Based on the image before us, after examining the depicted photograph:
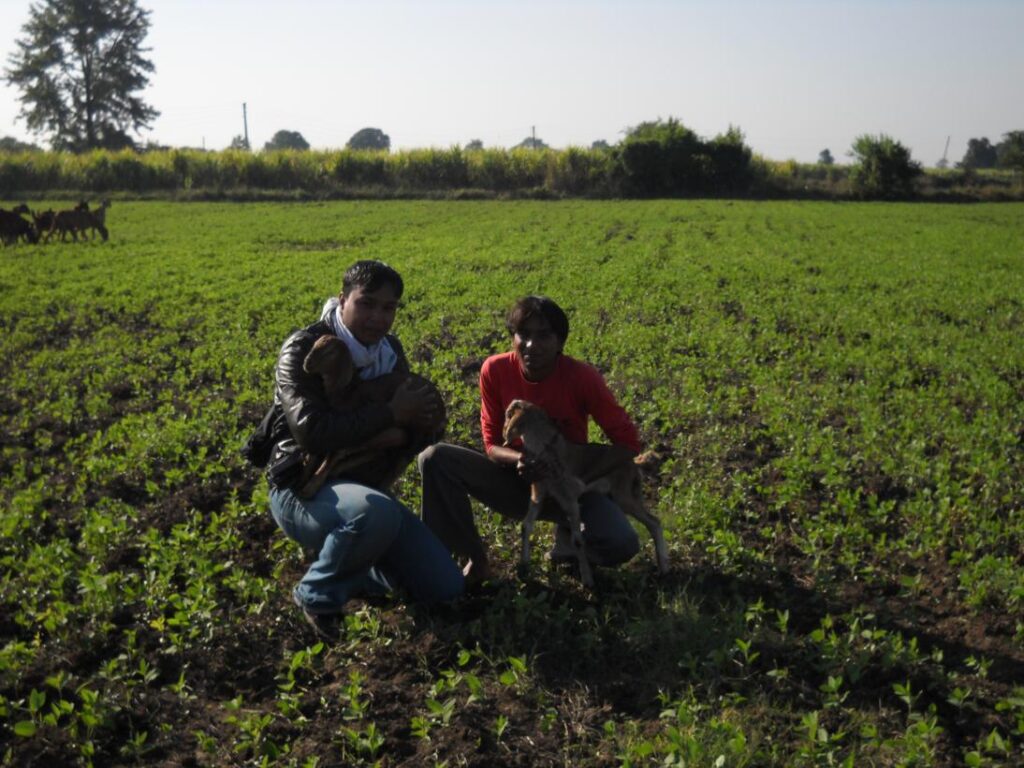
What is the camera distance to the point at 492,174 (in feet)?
161

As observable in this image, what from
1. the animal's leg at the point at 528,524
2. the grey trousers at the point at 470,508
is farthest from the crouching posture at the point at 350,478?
the animal's leg at the point at 528,524

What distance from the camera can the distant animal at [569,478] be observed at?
15.7 feet

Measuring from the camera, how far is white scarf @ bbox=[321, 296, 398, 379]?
4.69 m

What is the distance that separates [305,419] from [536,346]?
47.6 inches

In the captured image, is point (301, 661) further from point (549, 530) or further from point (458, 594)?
point (549, 530)

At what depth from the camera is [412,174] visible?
4903 cm

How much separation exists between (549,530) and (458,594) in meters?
1.13

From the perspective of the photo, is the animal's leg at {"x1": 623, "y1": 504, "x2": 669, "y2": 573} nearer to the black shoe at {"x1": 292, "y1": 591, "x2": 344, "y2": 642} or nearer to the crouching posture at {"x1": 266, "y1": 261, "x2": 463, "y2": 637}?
the crouching posture at {"x1": 266, "y1": 261, "x2": 463, "y2": 637}

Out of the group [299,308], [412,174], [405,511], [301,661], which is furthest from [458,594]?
[412,174]

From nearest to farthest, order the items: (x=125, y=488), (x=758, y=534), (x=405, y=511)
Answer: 1. (x=405, y=511)
2. (x=758, y=534)
3. (x=125, y=488)

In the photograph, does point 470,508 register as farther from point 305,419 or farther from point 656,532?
point 305,419

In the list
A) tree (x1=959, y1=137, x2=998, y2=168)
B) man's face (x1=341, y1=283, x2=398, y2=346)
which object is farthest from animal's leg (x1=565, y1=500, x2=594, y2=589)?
tree (x1=959, y1=137, x2=998, y2=168)

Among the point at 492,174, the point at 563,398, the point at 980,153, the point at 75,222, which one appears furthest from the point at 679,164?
the point at 980,153

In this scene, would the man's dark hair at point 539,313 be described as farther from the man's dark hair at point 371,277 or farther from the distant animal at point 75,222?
the distant animal at point 75,222
